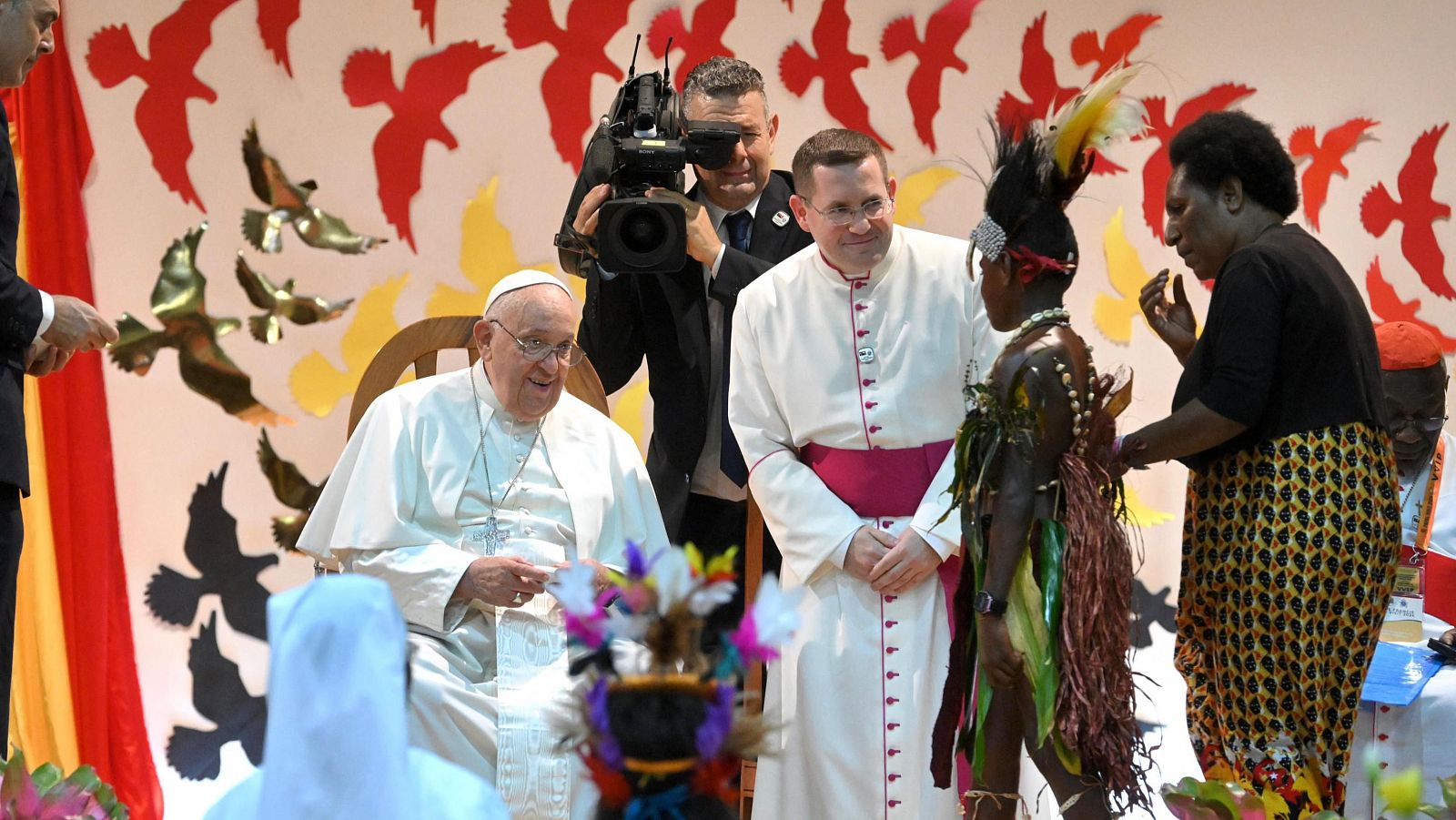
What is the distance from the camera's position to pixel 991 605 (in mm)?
2879

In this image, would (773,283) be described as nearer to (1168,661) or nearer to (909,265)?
(909,265)

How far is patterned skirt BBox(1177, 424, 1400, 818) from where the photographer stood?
3.02 meters

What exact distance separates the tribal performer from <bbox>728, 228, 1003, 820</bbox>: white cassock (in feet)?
1.84

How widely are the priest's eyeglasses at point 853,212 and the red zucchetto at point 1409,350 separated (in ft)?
5.07

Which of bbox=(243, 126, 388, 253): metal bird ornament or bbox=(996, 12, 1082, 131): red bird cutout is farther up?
bbox=(996, 12, 1082, 131): red bird cutout

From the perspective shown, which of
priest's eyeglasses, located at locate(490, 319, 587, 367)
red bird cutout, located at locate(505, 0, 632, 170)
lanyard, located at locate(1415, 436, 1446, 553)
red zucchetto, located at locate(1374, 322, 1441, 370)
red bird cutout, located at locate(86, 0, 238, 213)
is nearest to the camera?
priest's eyeglasses, located at locate(490, 319, 587, 367)

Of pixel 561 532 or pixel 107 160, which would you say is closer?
pixel 561 532

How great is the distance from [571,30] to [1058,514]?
10.7 ft

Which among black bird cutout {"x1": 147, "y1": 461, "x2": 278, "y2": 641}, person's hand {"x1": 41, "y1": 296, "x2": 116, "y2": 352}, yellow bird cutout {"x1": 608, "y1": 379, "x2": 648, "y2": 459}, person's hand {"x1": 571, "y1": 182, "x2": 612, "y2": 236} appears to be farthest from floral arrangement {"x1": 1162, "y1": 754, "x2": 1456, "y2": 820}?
black bird cutout {"x1": 147, "y1": 461, "x2": 278, "y2": 641}

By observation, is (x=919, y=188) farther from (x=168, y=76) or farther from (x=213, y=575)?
(x=213, y=575)

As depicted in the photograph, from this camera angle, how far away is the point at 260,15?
527 centimetres

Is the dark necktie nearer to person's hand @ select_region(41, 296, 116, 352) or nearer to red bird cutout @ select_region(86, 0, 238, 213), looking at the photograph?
person's hand @ select_region(41, 296, 116, 352)

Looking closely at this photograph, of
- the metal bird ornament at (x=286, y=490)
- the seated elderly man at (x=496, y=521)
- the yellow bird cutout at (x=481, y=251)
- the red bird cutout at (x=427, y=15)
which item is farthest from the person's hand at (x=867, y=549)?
the red bird cutout at (x=427, y=15)

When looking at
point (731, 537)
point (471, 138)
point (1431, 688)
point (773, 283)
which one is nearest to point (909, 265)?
point (773, 283)
